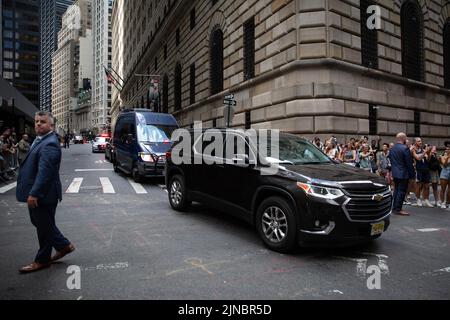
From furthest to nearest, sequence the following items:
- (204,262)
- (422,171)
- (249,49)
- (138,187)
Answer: (249,49) → (138,187) → (422,171) → (204,262)

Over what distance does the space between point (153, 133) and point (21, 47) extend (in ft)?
406

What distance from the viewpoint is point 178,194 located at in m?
8.02

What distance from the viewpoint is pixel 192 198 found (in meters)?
7.56

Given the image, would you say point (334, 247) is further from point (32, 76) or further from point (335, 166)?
point (32, 76)

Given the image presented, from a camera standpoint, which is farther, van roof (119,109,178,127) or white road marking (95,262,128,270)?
van roof (119,109,178,127)

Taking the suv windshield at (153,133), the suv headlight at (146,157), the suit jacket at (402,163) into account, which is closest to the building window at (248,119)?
the suv windshield at (153,133)

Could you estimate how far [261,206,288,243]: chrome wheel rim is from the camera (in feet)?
16.9

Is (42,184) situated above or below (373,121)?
below

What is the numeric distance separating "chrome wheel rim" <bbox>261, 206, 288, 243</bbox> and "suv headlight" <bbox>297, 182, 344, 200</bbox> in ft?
1.77

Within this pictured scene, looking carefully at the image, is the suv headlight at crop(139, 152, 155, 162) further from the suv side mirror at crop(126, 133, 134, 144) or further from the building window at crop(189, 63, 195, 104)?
the building window at crop(189, 63, 195, 104)

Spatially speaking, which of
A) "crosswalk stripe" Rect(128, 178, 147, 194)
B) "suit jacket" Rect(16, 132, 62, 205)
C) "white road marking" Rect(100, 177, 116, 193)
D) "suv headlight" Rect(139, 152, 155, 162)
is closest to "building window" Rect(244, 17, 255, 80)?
"suv headlight" Rect(139, 152, 155, 162)

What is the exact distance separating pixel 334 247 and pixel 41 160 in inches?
170

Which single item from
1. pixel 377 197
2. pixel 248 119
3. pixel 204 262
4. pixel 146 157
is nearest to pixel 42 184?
pixel 204 262

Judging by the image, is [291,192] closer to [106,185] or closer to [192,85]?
[106,185]
